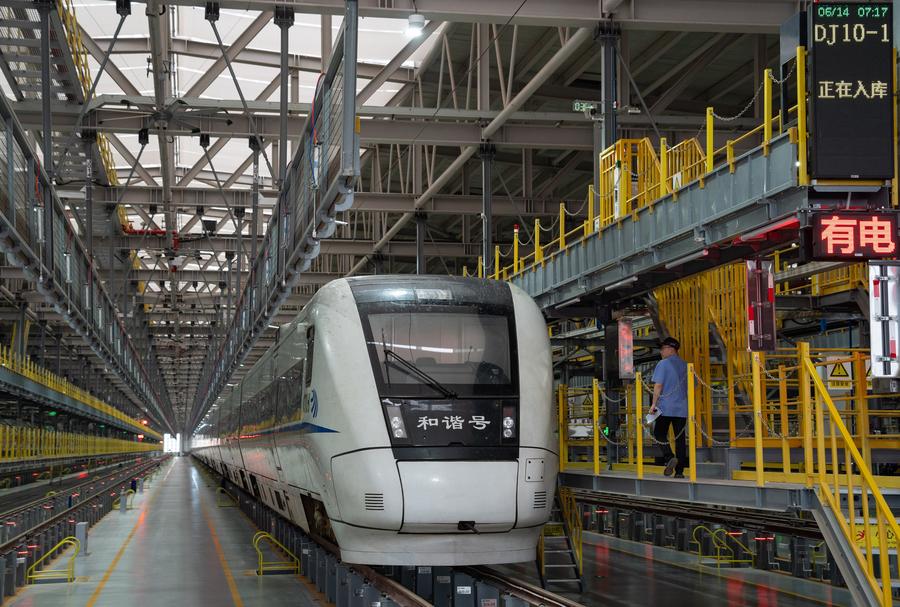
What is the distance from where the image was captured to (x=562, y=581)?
15594 mm

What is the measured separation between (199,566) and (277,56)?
16.6m

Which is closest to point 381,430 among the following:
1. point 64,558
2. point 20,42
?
point 64,558

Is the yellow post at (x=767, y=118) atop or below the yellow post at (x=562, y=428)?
atop

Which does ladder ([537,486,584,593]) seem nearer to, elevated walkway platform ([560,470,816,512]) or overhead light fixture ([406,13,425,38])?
elevated walkway platform ([560,470,816,512])

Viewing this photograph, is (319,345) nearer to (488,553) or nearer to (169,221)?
(488,553)

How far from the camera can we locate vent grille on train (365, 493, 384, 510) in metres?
11.5

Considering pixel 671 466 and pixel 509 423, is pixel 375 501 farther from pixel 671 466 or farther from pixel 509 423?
pixel 671 466

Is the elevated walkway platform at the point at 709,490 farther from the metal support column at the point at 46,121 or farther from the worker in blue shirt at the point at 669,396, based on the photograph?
the metal support column at the point at 46,121

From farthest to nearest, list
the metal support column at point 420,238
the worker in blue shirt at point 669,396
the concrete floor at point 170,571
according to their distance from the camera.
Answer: the metal support column at point 420,238, the concrete floor at point 170,571, the worker in blue shirt at point 669,396

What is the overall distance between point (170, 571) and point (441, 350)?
744 centimetres

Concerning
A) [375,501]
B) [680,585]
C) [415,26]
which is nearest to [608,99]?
[415,26]

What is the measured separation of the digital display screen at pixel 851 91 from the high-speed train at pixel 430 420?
157 inches

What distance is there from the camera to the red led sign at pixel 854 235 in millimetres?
10875

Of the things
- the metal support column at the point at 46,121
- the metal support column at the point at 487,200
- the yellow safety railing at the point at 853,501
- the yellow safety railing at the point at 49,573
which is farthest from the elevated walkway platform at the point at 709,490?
the metal support column at the point at 487,200
